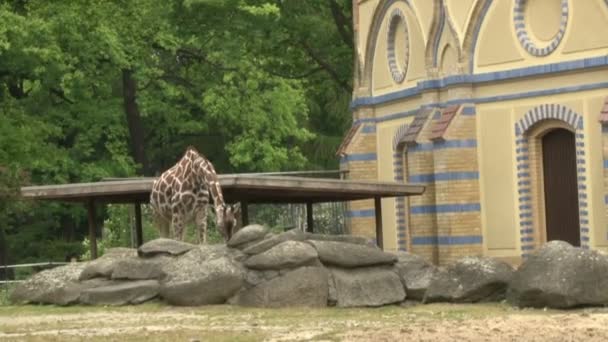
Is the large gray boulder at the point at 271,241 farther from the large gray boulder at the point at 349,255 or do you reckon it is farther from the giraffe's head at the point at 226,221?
the giraffe's head at the point at 226,221

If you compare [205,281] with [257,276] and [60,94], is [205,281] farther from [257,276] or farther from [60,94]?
[60,94]

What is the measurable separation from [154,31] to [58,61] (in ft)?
11.7

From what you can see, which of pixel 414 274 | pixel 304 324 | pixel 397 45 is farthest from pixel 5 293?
pixel 397 45

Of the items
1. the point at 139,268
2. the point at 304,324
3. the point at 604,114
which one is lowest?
the point at 304,324

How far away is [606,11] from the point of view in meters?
29.0

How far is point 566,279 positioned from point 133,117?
26026 mm

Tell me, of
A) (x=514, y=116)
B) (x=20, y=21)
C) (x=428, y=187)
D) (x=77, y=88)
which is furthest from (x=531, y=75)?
(x=77, y=88)

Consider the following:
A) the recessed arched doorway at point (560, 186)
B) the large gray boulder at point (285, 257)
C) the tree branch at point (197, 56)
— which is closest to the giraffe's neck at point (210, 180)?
the large gray boulder at point (285, 257)

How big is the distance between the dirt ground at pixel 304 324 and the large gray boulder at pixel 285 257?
77 centimetres

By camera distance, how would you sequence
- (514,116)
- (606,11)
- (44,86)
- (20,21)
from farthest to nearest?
(44,86) → (20,21) → (514,116) → (606,11)

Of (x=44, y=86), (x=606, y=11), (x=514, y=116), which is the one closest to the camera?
(x=606, y=11)

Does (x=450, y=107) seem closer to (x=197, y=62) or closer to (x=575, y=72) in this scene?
(x=575, y=72)

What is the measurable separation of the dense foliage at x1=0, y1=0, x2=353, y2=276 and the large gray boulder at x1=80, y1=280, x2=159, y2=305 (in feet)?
40.4

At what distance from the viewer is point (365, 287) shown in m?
21.7
